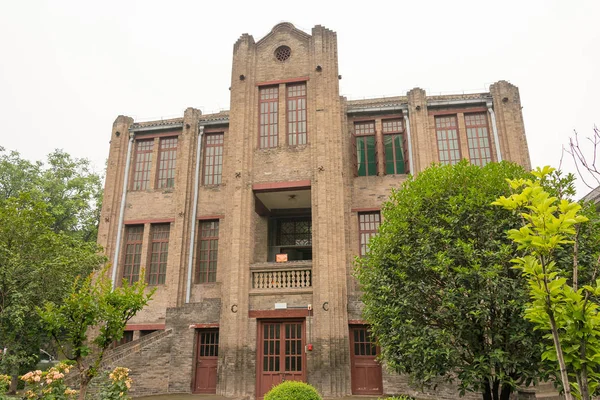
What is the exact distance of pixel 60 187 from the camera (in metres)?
28.0

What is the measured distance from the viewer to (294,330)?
15867 millimetres

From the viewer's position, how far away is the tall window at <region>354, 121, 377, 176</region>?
802 inches

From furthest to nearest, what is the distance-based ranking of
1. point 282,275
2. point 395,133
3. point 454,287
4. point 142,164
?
point 142,164 → point 395,133 → point 282,275 → point 454,287

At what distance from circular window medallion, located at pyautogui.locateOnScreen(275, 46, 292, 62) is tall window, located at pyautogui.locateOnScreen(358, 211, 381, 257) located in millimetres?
8146

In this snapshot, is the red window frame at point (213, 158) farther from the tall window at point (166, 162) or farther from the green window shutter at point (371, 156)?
the green window shutter at point (371, 156)

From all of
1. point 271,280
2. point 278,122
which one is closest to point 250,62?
point 278,122

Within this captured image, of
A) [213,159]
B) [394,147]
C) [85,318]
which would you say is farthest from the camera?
[213,159]

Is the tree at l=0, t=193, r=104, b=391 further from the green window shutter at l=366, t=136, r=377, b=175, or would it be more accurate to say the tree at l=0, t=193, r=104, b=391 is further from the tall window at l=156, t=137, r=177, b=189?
the green window shutter at l=366, t=136, r=377, b=175

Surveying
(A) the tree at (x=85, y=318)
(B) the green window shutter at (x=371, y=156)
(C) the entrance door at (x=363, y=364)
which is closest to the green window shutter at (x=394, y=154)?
(B) the green window shutter at (x=371, y=156)

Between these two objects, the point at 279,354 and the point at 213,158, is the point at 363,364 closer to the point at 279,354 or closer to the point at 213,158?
the point at 279,354

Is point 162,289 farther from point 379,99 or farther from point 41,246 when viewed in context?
point 379,99

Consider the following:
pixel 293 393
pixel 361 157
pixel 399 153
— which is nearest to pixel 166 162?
pixel 361 157

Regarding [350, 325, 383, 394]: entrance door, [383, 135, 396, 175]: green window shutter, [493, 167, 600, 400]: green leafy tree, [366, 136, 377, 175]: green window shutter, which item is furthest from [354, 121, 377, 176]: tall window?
[493, 167, 600, 400]: green leafy tree

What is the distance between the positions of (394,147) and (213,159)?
9351 mm
